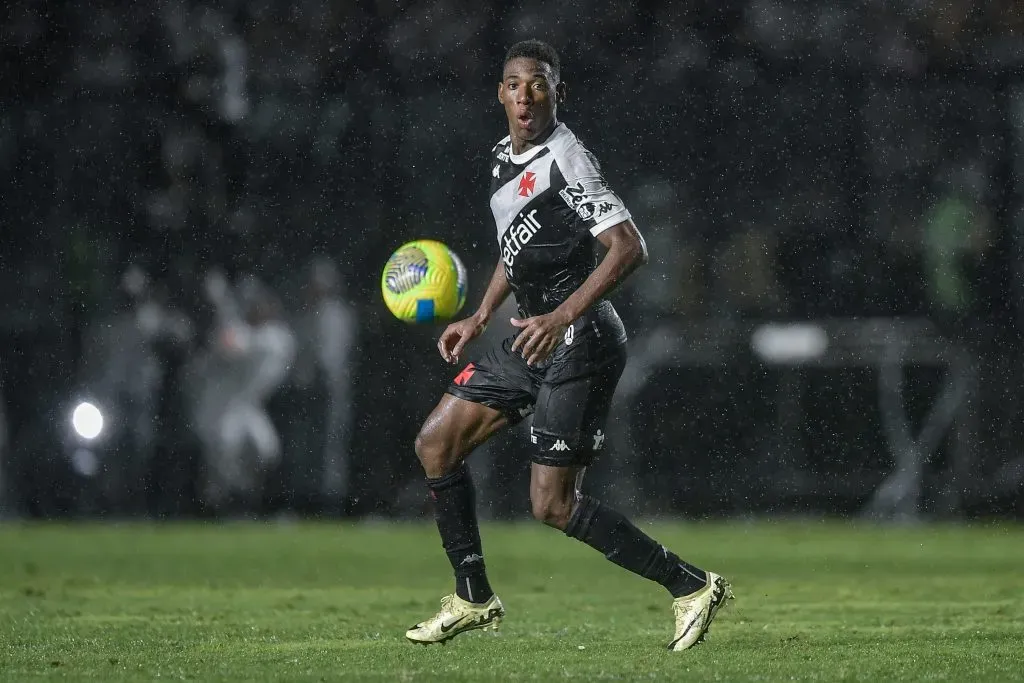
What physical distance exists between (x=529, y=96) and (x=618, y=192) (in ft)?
19.6

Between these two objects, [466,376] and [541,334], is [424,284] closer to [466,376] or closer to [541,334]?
[466,376]

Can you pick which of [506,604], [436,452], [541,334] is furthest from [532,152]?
[506,604]

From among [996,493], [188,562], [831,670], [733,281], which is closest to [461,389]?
[831,670]

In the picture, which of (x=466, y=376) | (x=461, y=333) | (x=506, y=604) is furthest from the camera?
(x=506, y=604)

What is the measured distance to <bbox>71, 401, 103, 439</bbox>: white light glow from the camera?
12234 millimetres

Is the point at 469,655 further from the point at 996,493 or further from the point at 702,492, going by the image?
the point at 996,493

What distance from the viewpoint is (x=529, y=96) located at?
245 inches

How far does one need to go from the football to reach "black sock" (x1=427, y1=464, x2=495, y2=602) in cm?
91

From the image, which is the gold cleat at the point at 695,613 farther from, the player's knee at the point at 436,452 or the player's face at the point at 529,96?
the player's face at the point at 529,96

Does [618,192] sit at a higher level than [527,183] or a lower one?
higher

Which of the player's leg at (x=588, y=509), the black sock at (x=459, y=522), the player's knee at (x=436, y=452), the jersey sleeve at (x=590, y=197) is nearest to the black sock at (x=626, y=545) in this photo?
the player's leg at (x=588, y=509)

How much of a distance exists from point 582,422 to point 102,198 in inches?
277

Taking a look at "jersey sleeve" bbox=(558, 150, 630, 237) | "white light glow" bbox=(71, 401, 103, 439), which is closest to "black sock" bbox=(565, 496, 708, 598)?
"jersey sleeve" bbox=(558, 150, 630, 237)

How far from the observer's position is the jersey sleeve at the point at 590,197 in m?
6.04
